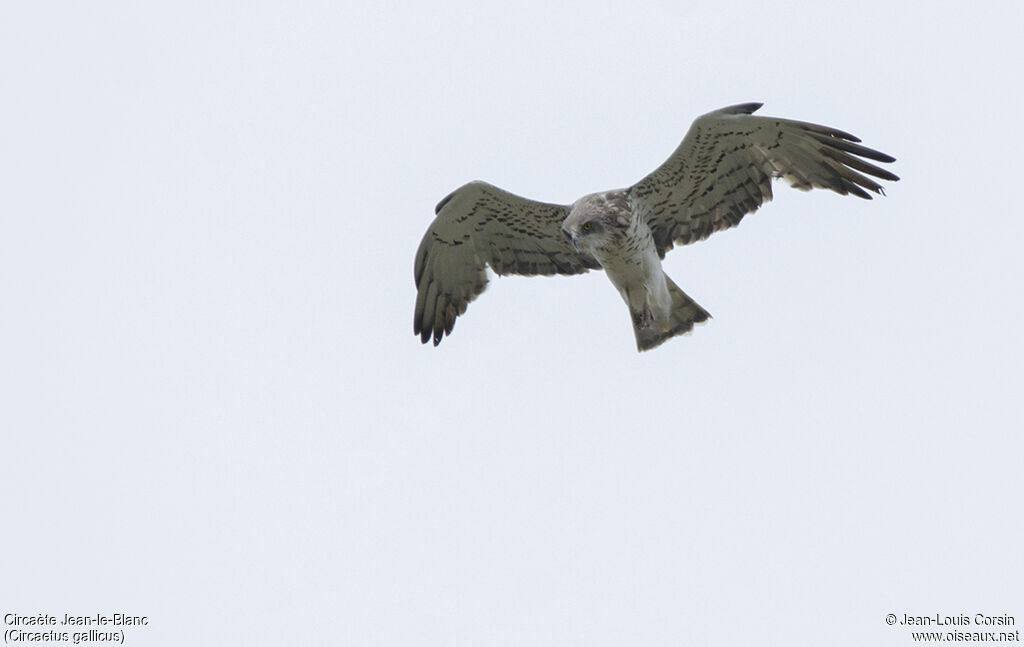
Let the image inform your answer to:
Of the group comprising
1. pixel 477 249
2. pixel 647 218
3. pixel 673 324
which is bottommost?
pixel 673 324

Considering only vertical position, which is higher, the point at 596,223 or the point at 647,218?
the point at 647,218

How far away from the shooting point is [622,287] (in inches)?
526

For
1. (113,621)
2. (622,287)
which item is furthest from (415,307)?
(113,621)

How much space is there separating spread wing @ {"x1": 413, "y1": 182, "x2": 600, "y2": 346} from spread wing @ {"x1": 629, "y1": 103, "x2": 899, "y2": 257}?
0.88 metres

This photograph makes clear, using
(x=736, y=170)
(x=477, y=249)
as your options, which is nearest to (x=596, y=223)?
(x=736, y=170)

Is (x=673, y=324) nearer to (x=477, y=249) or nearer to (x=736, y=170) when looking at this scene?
(x=736, y=170)

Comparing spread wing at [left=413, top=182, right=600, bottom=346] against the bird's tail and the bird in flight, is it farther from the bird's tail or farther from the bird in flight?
the bird's tail

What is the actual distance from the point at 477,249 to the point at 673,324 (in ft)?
6.58

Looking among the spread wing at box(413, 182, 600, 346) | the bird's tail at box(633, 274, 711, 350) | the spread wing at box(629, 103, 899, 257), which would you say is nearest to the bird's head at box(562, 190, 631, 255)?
the spread wing at box(629, 103, 899, 257)

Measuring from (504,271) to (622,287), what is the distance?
1273 mm

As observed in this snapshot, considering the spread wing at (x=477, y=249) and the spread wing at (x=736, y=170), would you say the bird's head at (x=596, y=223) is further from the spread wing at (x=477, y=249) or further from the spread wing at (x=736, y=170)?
the spread wing at (x=477, y=249)

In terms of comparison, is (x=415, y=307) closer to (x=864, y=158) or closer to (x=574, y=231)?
(x=574, y=231)

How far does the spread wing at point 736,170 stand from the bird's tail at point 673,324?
0.65 metres

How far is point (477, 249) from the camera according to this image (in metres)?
13.9
